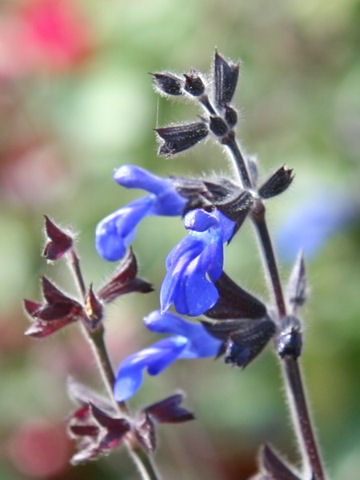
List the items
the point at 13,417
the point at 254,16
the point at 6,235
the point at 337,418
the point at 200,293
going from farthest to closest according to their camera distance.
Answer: the point at 254,16 → the point at 6,235 → the point at 13,417 → the point at 337,418 → the point at 200,293

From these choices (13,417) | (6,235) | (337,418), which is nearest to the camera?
(337,418)

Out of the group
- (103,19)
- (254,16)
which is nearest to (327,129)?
(254,16)

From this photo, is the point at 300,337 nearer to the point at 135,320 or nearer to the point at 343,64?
the point at 135,320

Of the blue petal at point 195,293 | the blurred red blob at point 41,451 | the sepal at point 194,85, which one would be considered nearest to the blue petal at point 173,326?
the blue petal at point 195,293

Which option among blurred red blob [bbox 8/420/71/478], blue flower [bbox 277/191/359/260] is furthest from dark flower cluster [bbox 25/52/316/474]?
blue flower [bbox 277/191/359/260]

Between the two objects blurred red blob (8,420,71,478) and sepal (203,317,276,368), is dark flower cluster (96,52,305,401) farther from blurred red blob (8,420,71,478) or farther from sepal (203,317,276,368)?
blurred red blob (8,420,71,478)

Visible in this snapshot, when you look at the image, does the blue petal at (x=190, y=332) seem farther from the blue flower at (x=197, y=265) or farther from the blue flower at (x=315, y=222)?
the blue flower at (x=315, y=222)

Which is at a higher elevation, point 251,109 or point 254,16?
point 254,16
